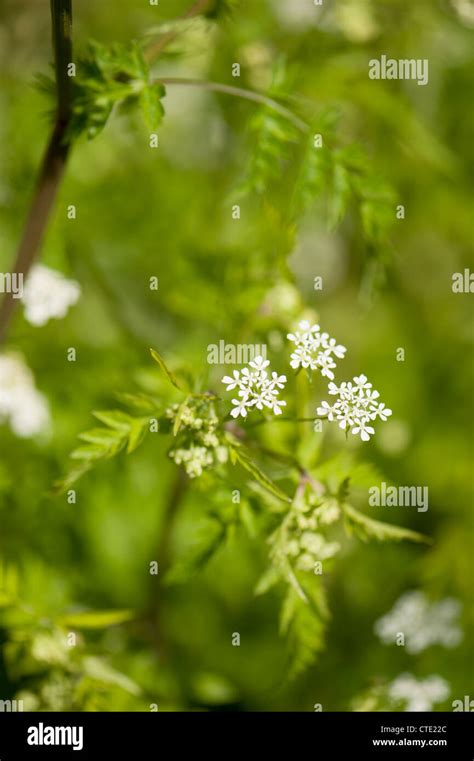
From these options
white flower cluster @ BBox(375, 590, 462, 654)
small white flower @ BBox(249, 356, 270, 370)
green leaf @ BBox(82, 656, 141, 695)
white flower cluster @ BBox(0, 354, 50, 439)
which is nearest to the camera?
small white flower @ BBox(249, 356, 270, 370)

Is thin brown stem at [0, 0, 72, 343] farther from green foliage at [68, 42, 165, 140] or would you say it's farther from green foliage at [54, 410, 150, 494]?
green foliage at [54, 410, 150, 494]

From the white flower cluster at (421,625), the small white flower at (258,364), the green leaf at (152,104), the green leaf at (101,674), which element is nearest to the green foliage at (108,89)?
the green leaf at (152,104)

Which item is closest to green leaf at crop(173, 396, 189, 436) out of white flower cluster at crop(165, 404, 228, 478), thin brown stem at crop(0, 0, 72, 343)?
white flower cluster at crop(165, 404, 228, 478)

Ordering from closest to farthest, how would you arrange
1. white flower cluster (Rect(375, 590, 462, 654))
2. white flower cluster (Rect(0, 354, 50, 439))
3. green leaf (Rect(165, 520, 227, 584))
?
1. green leaf (Rect(165, 520, 227, 584))
2. white flower cluster (Rect(0, 354, 50, 439))
3. white flower cluster (Rect(375, 590, 462, 654))

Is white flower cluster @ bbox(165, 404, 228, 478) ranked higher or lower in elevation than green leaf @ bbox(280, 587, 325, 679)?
higher

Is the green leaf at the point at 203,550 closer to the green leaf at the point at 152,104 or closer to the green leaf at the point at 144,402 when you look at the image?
the green leaf at the point at 144,402

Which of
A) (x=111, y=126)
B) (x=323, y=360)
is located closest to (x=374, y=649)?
(x=323, y=360)

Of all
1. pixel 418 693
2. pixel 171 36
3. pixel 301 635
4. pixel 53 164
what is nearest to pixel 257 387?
pixel 301 635
